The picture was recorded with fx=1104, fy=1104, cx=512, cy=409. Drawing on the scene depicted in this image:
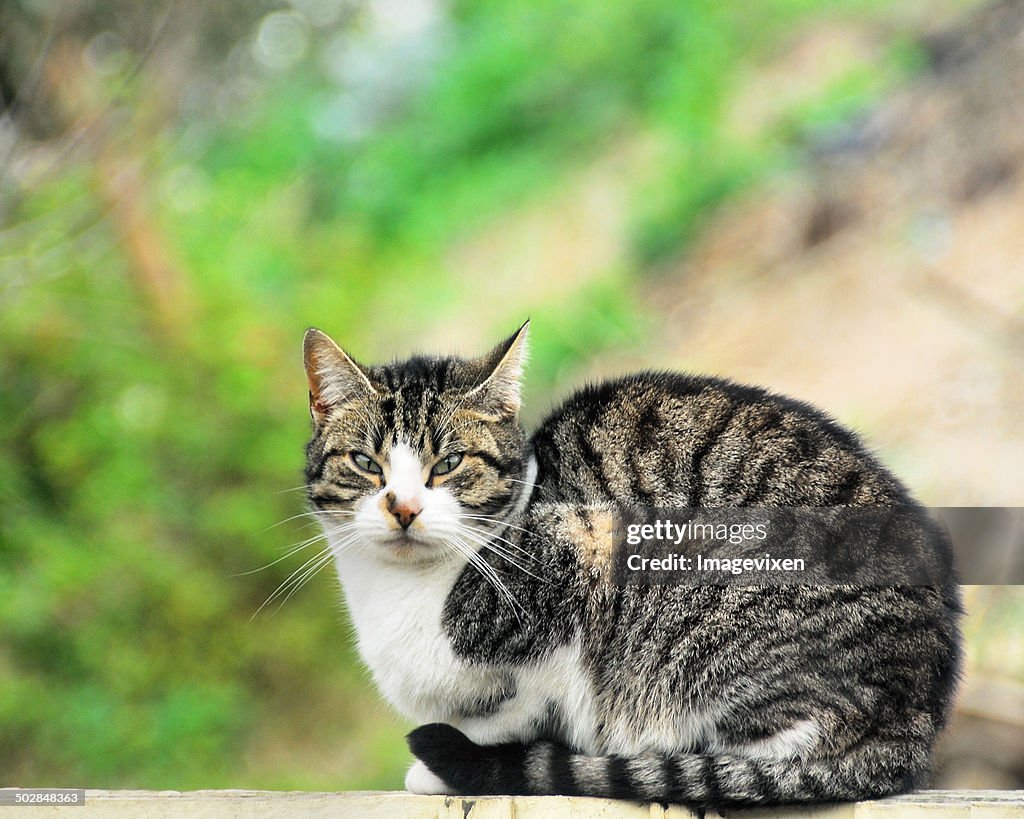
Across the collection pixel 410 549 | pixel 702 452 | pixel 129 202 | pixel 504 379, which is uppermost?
pixel 129 202

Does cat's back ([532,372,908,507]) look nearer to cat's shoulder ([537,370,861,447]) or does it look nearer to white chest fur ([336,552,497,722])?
cat's shoulder ([537,370,861,447])

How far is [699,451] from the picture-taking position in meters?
1.60

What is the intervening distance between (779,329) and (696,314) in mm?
415

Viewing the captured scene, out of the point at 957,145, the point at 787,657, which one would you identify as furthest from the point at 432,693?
the point at 957,145

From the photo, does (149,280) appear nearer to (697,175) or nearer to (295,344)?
(295,344)

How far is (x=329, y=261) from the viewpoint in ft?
16.0

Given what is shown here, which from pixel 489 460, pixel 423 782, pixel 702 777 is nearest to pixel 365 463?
pixel 489 460

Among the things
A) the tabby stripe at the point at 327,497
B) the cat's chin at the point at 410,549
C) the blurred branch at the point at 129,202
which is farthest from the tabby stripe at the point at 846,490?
the blurred branch at the point at 129,202

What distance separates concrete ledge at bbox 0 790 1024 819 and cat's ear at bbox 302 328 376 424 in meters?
0.57

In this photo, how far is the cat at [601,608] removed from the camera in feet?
4.60

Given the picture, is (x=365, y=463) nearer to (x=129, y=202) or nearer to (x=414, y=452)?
(x=414, y=452)

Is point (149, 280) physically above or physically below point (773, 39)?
below

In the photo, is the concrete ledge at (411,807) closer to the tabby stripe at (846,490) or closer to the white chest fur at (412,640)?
the white chest fur at (412,640)

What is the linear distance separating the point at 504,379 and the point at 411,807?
24.9 inches
